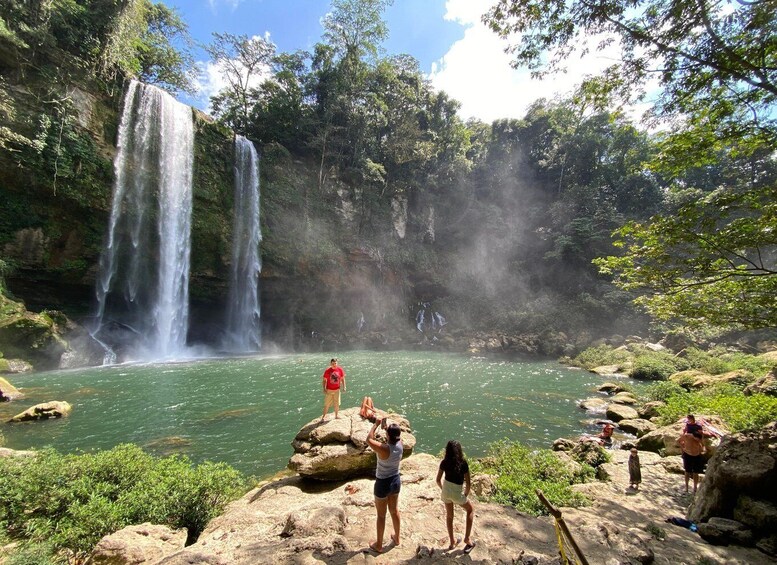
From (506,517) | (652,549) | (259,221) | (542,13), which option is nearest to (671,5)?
(542,13)

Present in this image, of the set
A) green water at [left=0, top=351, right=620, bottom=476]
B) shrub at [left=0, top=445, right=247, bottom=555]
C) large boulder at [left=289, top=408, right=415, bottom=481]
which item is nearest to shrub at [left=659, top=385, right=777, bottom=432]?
green water at [left=0, top=351, right=620, bottom=476]

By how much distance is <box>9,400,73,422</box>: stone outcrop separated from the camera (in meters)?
9.44

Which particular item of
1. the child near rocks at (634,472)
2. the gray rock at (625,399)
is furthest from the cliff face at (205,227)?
the child near rocks at (634,472)

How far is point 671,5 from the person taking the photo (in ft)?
18.1

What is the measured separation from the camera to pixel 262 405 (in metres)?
12.2

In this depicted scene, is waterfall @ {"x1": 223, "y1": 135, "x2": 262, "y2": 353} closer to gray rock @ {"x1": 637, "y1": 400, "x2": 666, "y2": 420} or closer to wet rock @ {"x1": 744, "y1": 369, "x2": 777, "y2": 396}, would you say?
gray rock @ {"x1": 637, "y1": 400, "x2": 666, "y2": 420}

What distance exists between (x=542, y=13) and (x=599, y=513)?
8.83 m

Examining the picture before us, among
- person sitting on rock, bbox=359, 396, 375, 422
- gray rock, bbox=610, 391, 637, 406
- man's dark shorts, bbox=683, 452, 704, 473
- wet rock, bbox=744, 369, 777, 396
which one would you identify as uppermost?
wet rock, bbox=744, 369, 777, 396

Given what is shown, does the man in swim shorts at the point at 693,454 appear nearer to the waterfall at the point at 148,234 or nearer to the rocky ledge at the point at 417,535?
the rocky ledge at the point at 417,535

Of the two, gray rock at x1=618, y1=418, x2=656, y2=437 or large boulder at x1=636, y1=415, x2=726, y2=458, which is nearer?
large boulder at x1=636, y1=415, x2=726, y2=458

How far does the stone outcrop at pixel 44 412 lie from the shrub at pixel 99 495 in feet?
18.1

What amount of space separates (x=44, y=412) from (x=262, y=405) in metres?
5.92

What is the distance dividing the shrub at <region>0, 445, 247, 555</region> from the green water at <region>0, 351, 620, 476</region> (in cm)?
212

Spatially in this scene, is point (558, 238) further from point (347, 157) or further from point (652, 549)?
point (652, 549)
